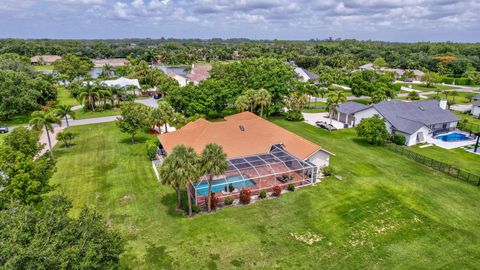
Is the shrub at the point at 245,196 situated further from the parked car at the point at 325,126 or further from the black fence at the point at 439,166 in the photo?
the parked car at the point at 325,126

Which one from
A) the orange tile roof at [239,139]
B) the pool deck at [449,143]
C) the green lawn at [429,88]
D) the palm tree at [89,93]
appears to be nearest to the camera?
the orange tile roof at [239,139]

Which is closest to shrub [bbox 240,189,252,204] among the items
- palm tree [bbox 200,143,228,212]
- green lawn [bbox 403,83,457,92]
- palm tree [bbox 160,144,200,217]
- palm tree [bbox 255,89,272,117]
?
palm tree [bbox 200,143,228,212]

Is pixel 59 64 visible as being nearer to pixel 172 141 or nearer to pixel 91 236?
pixel 172 141

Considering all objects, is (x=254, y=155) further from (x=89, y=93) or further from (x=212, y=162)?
(x=89, y=93)

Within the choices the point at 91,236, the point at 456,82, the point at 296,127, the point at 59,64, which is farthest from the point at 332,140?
the point at 59,64

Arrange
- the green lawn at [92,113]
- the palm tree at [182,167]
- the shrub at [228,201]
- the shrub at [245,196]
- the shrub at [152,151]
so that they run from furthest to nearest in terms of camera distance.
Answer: the green lawn at [92,113], the shrub at [152,151], the shrub at [245,196], the shrub at [228,201], the palm tree at [182,167]

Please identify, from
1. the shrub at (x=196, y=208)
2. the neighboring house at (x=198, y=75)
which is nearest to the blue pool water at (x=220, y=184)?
the shrub at (x=196, y=208)
